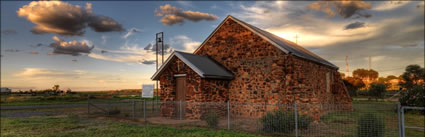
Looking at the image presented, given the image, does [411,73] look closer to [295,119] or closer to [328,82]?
[328,82]

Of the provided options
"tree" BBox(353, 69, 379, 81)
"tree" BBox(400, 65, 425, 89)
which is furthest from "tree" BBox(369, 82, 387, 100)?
"tree" BBox(353, 69, 379, 81)

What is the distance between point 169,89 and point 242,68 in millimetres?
5022

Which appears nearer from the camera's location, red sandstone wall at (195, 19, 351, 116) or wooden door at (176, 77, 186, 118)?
red sandstone wall at (195, 19, 351, 116)

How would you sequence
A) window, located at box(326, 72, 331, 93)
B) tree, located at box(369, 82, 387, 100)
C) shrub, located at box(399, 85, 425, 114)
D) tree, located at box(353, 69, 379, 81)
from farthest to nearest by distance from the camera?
tree, located at box(353, 69, 379, 81), tree, located at box(369, 82, 387, 100), window, located at box(326, 72, 331, 93), shrub, located at box(399, 85, 425, 114)

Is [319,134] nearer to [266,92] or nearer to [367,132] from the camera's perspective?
[367,132]

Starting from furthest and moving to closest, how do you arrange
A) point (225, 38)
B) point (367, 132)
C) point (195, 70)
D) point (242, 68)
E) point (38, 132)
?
point (225, 38), point (242, 68), point (195, 70), point (38, 132), point (367, 132)

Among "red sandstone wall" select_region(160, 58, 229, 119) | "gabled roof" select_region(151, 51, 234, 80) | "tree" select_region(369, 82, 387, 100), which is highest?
"gabled roof" select_region(151, 51, 234, 80)

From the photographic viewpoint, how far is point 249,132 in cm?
1121

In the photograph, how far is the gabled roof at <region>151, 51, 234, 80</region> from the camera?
15.8 meters

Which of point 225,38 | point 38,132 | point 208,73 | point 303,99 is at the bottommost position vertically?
point 38,132

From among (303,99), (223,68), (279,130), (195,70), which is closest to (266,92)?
(303,99)

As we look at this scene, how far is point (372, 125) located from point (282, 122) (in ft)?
10.2

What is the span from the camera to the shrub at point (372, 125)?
9.02m

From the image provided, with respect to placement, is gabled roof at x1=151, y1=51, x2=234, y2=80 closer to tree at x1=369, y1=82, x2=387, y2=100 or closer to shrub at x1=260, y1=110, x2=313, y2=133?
shrub at x1=260, y1=110, x2=313, y2=133
